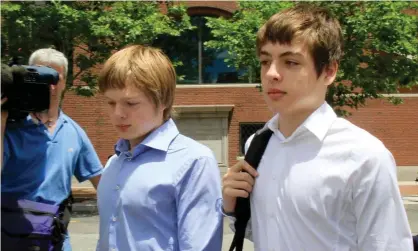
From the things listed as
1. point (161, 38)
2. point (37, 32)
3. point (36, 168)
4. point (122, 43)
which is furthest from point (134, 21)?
point (36, 168)

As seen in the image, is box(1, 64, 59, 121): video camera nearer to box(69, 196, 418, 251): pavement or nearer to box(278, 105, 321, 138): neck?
box(278, 105, 321, 138): neck

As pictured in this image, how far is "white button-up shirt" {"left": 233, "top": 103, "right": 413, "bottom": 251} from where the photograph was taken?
184cm

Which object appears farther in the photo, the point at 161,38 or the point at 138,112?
the point at 161,38

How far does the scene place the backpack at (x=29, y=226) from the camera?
2650mm

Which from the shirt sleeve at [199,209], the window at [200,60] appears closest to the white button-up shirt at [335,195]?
the shirt sleeve at [199,209]

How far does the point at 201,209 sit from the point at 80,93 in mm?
12622

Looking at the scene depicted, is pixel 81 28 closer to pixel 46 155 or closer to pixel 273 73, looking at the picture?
pixel 46 155

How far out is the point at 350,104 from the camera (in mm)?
16078

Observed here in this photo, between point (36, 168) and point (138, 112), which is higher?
point (138, 112)

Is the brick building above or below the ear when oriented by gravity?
below

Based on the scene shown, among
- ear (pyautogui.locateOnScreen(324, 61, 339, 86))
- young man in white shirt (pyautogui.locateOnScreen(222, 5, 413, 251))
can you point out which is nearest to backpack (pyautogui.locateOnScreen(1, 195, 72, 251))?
young man in white shirt (pyautogui.locateOnScreen(222, 5, 413, 251))

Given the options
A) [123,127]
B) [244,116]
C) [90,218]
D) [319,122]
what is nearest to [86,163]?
[123,127]

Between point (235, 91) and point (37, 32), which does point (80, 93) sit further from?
point (235, 91)

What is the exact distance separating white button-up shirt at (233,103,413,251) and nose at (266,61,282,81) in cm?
16
